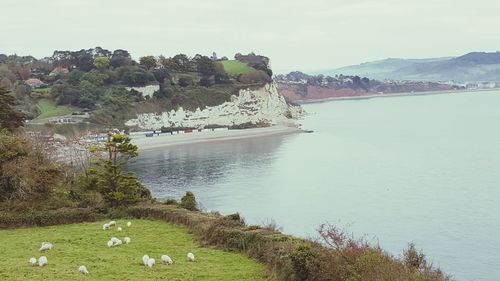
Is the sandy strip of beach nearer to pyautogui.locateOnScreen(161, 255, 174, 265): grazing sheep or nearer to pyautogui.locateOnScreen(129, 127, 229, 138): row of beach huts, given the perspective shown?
pyautogui.locateOnScreen(129, 127, 229, 138): row of beach huts

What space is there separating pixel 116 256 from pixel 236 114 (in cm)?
8651

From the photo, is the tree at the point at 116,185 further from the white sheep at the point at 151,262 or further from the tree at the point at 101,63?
the tree at the point at 101,63

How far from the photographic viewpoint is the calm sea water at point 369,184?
100 ft

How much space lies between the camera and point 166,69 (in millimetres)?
105688

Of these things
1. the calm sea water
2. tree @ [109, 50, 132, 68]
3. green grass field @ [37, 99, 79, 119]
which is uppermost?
tree @ [109, 50, 132, 68]

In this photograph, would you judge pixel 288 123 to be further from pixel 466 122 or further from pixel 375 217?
pixel 375 217

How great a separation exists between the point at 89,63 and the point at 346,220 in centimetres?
8502

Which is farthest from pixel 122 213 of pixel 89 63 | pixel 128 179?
pixel 89 63

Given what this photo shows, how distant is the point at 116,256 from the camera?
53.3 ft

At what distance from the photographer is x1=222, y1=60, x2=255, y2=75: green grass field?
389 feet

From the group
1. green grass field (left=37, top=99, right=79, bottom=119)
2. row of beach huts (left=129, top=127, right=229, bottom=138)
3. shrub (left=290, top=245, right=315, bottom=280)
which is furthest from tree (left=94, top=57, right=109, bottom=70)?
shrub (left=290, top=245, right=315, bottom=280)

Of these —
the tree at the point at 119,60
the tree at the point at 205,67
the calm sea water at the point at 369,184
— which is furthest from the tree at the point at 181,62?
the calm sea water at the point at 369,184

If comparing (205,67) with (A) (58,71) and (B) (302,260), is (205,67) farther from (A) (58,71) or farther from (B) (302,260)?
(B) (302,260)

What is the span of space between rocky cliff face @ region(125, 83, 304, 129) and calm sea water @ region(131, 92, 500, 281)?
15.7m
